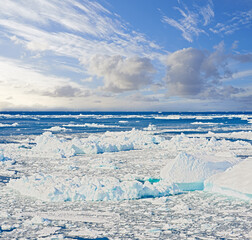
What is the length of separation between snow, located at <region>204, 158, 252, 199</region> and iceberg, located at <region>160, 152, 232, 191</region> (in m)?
0.42

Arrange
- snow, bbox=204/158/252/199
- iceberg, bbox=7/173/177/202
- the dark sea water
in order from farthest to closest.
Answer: the dark sea water < snow, bbox=204/158/252/199 < iceberg, bbox=7/173/177/202

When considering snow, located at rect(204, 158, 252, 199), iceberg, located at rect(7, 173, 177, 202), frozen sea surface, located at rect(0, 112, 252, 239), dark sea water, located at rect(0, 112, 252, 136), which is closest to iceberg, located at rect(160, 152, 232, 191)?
frozen sea surface, located at rect(0, 112, 252, 239)

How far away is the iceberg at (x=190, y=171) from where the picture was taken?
335 inches

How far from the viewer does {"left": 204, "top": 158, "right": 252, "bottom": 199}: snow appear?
7.33 metres

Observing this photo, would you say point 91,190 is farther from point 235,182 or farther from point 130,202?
point 235,182

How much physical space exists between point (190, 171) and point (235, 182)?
1.53 meters

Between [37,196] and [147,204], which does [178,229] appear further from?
[37,196]

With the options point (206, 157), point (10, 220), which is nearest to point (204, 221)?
point (10, 220)

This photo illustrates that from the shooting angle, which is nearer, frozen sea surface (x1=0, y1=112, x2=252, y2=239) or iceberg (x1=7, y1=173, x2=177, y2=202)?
frozen sea surface (x1=0, y1=112, x2=252, y2=239)

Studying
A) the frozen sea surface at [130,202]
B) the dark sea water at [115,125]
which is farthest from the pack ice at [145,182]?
the dark sea water at [115,125]

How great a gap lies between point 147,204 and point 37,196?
2818mm

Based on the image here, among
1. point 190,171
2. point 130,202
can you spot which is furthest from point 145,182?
point 190,171

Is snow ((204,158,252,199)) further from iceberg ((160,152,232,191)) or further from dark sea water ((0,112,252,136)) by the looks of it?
dark sea water ((0,112,252,136))

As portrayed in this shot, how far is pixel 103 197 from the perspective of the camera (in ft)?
23.6
